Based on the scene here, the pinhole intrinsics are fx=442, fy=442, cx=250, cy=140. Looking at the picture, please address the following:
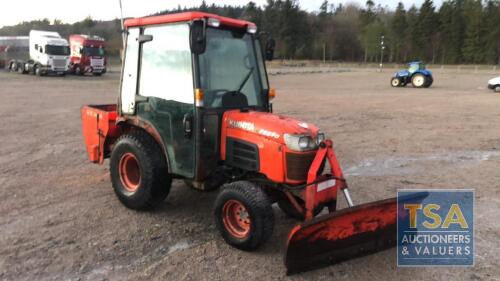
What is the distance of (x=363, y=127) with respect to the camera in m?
12.8

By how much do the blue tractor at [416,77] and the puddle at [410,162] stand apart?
20.5m

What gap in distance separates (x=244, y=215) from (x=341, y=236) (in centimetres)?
103

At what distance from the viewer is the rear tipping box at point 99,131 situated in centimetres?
625

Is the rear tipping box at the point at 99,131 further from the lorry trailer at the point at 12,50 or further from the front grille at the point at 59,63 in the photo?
the lorry trailer at the point at 12,50

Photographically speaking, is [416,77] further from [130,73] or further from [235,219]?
[235,219]

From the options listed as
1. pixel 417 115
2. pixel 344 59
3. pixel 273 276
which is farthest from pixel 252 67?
pixel 344 59

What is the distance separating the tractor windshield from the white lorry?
32291 millimetres

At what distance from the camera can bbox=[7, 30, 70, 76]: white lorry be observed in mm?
33625

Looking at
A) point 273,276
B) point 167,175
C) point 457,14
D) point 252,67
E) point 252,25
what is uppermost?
point 457,14

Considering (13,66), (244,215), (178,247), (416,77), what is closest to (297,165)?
A: (244,215)

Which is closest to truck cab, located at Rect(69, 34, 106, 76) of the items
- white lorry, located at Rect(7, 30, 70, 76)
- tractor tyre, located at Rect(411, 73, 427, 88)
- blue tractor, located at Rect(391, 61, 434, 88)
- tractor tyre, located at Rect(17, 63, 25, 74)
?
white lorry, located at Rect(7, 30, 70, 76)

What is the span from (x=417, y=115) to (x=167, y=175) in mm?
12121

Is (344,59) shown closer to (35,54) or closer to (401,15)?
(401,15)

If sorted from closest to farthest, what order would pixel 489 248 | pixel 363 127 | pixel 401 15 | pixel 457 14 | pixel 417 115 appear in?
1. pixel 489 248
2. pixel 363 127
3. pixel 417 115
4. pixel 457 14
5. pixel 401 15
